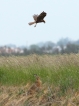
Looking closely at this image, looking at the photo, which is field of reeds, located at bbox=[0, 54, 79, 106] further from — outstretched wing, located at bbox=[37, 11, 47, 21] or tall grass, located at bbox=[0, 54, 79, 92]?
outstretched wing, located at bbox=[37, 11, 47, 21]

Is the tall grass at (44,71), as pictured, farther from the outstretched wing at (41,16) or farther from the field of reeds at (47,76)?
the outstretched wing at (41,16)

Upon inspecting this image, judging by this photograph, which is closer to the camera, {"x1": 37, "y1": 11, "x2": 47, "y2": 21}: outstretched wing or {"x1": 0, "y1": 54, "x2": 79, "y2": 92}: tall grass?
{"x1": 37, "y1": 11, "x2": 47, "y2": 21}: outstretched wing

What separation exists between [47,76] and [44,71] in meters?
0.67

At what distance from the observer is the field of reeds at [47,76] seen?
5.76 meters

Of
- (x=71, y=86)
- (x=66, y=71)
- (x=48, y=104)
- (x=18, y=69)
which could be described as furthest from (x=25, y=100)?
(x=18, y=69)

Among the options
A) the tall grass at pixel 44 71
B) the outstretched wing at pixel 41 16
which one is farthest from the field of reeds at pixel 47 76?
the outstretched wing at pixel 41 16

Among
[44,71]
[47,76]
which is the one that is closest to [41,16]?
[47,76]

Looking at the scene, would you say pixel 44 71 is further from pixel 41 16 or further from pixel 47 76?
pixel 41 16

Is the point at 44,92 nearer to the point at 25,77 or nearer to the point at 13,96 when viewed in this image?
the point at 13,96

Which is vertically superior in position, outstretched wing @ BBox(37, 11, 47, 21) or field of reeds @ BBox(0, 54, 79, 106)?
outstretched wing @ BBox(37, 11, 47, 21)

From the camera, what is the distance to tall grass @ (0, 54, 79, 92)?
6.61 meters

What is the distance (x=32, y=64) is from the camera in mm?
9586

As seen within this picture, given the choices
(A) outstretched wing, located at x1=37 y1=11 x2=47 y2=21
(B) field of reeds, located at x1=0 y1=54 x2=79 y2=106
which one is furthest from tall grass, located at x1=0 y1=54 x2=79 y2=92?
(A) outstretched wing, located at x1=37 y1=11 x2=47 y2=21

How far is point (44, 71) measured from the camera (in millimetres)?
8141
